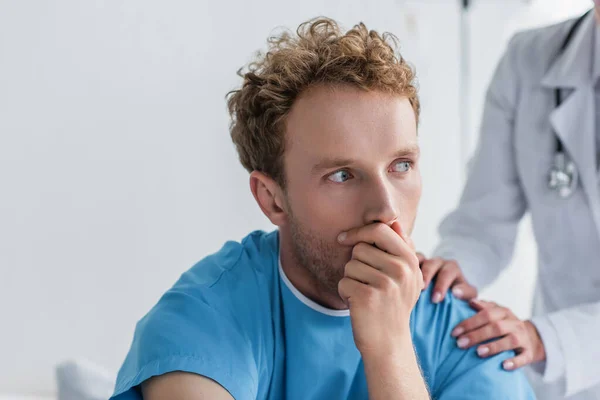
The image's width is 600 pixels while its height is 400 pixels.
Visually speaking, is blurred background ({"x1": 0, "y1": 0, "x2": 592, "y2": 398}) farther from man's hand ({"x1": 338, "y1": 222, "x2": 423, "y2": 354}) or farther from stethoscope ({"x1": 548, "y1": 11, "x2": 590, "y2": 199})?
man's hand ({"x1": 338, "y1": 222, "x2": 423, "y2": 354})

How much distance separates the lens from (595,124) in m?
1.65

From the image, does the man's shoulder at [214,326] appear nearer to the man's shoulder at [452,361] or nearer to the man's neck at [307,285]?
the man's neck at [307,285]

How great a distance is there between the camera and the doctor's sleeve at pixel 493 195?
1729 mm

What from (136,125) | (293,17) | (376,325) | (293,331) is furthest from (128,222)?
(376,325)

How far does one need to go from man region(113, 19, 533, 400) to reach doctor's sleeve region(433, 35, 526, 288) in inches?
18.0

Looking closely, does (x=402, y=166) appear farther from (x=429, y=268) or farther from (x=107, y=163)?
(x=107, y=163)

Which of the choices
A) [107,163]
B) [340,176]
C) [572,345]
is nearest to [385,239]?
[340,176]

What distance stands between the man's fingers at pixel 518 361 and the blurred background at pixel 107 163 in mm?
1410

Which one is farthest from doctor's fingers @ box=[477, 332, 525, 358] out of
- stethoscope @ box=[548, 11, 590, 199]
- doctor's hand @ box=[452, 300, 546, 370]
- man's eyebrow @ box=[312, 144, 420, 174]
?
stethoscope @ box=[548, 11, 590, 199]

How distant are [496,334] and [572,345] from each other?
29 cm

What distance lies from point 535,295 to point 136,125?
1389mm

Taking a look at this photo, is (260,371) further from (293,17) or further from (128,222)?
(293,17)

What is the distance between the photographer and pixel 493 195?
176 centimetres

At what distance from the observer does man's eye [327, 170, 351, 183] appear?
1.15m
